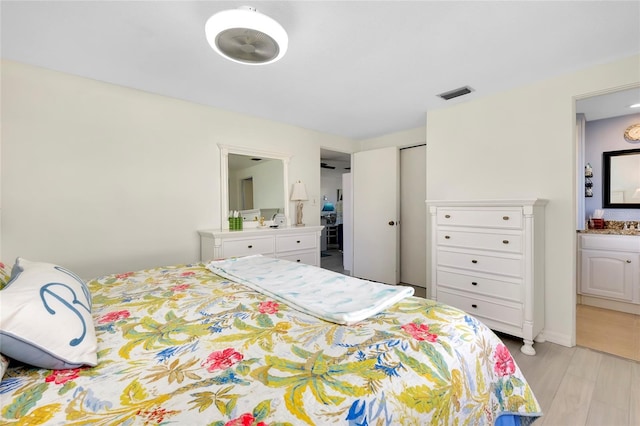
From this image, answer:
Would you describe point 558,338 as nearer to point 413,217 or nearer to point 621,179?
point 413,217

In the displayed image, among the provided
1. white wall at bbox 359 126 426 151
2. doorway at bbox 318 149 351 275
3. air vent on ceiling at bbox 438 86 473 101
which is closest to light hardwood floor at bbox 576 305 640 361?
air vent on ceiling at bbox 438 86 473 101

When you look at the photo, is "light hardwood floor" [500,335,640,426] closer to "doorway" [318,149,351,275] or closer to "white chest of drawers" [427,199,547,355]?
"white chest of drawers" [427,199,547,355]

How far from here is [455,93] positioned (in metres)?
2.71

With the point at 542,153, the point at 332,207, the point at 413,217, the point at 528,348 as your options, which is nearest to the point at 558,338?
the point at 528,348

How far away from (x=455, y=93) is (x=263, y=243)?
246 centimetres

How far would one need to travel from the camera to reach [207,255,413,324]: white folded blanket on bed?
1.14 metres

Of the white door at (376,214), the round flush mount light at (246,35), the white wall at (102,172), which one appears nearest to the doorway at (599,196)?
the white door at (376,214)

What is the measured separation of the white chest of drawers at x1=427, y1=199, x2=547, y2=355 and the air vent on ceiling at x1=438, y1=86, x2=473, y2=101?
107 cm

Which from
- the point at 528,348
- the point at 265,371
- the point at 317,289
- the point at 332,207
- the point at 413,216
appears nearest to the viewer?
the point at 265,371

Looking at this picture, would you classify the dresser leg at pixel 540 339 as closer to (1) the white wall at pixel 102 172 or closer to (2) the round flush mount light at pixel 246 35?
(2) the round flush mount light at pixel 246 35

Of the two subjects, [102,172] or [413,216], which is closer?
[102,172]

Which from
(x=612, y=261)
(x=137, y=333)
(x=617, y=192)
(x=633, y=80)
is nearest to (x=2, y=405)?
(x=137, y=333)

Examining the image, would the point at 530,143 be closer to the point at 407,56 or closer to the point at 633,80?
the point at 633,80

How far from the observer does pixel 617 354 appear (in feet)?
7.11
